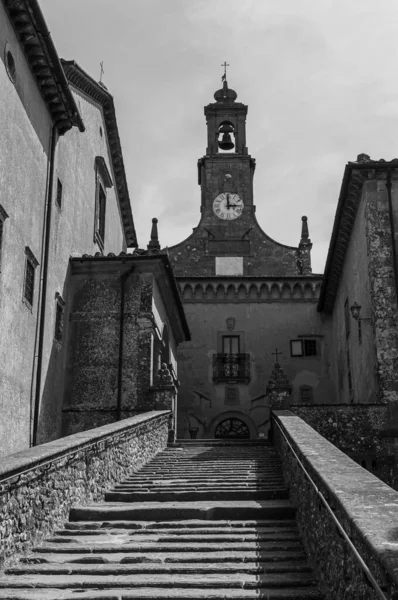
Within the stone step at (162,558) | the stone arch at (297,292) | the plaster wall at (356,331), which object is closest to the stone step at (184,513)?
the stone step at (162,558)

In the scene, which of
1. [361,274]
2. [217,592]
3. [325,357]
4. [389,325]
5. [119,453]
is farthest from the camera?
[325,357]

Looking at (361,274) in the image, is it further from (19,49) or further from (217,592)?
(217,592)

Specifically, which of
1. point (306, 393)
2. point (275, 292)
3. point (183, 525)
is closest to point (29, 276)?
point (183, 525)

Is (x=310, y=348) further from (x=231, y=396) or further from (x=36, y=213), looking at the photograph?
(x=36, y=213)

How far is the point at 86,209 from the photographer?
69.9 ft

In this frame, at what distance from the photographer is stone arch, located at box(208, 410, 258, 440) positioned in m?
30.0

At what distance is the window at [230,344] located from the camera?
102ft

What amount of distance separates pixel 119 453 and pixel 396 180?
11.0 metres

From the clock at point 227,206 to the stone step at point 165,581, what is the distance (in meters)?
29.7

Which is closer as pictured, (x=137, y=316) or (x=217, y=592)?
(x=217, y=592)

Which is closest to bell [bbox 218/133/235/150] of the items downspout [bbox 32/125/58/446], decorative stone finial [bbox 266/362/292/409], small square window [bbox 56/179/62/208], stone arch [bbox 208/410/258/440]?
stone arch [bbox 208/410/258/440]

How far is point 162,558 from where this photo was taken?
731cm

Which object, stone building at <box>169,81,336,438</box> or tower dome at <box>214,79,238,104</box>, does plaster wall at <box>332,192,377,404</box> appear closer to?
stone building at <box>169,81,336,438</box>

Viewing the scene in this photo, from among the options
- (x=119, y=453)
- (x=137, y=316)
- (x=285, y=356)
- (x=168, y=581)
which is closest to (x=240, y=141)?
(x=285, y=356)
